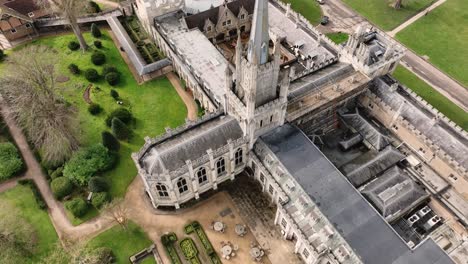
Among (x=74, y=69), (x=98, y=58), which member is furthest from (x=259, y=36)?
(x=74, y=69)

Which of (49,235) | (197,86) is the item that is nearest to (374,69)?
(197,86)

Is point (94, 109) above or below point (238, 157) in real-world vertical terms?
above

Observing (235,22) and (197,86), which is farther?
(235,22)

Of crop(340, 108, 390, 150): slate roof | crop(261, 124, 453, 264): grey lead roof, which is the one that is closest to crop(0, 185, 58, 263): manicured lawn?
crop(261, 124, 453, 264): grey lead roof

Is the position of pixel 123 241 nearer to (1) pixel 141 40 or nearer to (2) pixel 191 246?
(2) pixel 191 246

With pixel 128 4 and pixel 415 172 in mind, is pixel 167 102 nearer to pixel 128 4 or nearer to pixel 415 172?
pixel 128 4

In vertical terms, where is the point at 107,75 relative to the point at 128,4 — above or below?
below
